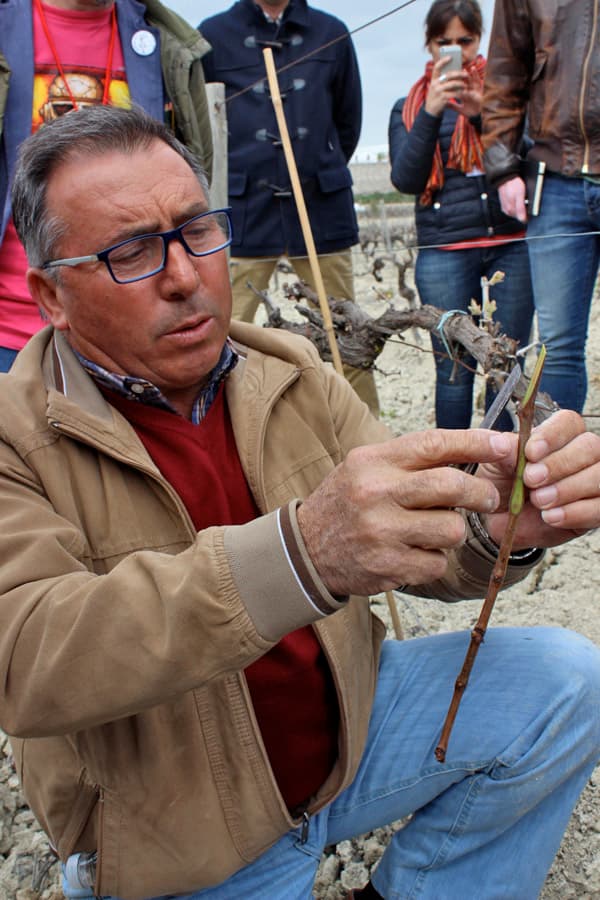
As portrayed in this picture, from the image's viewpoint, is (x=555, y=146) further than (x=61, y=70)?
Yes

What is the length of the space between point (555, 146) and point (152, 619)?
8.44 ft

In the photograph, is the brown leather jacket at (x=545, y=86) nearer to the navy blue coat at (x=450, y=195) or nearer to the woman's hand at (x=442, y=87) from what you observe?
the woman's hand at (x=442, y=87)

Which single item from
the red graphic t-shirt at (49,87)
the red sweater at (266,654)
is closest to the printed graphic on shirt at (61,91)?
the red graphic t-shirt at (49,87)

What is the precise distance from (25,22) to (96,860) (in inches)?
96.8

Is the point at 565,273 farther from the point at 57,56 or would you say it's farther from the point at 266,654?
the point at 266,654

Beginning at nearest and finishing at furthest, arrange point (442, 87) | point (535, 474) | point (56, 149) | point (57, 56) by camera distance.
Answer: point (535, 474)
point (56, 149)
point (57, 56)
point (442, 87)

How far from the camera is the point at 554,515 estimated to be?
50.8 inches

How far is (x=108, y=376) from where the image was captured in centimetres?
149

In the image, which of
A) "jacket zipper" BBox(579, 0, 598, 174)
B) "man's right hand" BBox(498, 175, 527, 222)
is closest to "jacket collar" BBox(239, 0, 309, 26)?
"man's right hand" BBox(498, 175, 527, 222)

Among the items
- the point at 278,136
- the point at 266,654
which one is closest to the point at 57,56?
the point at 278,136

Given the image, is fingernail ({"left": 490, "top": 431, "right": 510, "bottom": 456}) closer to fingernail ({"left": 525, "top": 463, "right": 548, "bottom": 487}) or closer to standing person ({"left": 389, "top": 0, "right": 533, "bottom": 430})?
fingernail ({"left": 525, "top": 463, "right": 548, "bottom": 487})

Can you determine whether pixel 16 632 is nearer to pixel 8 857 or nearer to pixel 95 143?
pixel 95 143

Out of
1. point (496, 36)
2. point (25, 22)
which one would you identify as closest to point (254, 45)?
point (496, 36)

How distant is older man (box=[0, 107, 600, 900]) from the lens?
3.63 ft
